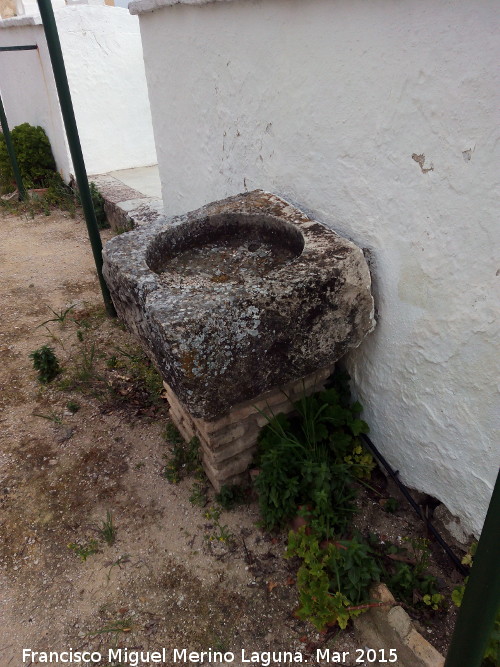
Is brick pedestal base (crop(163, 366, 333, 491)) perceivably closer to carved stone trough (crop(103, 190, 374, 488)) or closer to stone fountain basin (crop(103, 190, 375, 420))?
carved stone trough (crop(103, 190, 374, 488))

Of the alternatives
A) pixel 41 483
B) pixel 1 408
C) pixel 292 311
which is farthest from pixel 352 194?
pixel 1 408

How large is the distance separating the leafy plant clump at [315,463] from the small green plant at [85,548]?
2.54 ft

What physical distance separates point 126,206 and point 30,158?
9.14ft

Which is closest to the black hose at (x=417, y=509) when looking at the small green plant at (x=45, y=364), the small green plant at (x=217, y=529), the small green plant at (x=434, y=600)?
the small green plant at (x=434, y=600)

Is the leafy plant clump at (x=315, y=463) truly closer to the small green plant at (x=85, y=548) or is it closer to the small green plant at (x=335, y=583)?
the small green plant at (x=335, y=583)

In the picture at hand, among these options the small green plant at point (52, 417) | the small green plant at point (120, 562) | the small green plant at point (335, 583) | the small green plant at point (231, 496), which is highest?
the small green plant at point (335, 583)

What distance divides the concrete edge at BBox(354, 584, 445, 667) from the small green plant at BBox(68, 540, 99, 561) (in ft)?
3.79

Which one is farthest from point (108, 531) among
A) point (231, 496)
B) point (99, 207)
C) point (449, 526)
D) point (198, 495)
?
point (99, 207)

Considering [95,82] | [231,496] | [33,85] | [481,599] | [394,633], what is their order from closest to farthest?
1. [481,599]
2. [394,633]
3. [231,496]
4. [95,82]
5. [33,85]

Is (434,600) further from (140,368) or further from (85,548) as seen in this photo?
(140,368)

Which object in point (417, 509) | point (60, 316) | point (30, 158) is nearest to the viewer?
point (417, 509)

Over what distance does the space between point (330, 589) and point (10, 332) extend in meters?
3.13

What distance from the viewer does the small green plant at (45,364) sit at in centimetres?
317

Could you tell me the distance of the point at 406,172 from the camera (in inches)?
70.7
